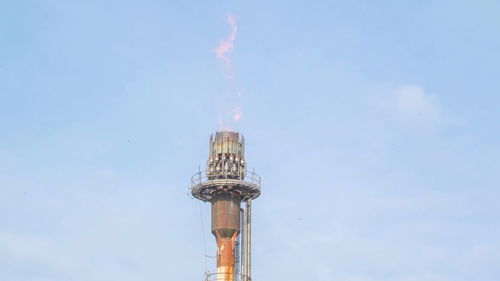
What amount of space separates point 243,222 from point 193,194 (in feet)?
21.2

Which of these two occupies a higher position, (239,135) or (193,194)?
(239,135)

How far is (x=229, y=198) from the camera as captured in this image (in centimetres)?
9644

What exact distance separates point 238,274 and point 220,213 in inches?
273

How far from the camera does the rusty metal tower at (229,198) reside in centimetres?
9506

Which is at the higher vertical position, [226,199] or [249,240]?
[226,199]

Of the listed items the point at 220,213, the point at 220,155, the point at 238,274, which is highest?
the point at 220,155

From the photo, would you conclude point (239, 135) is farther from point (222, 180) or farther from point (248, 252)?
point (248, 252)

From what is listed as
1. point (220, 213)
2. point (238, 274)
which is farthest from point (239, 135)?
point (238, 274)

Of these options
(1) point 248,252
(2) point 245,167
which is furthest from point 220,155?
(1) point 248,252

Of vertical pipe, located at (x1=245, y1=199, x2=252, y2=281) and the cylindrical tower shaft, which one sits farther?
vertical pipe, located at (x1=245, y1=199, x2=252, y2=281)

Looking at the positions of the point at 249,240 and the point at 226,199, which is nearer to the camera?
the point at 226,199

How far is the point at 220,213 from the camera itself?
314ft

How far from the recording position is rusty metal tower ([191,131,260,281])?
312ft

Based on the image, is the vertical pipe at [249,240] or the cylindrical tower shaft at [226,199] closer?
the cylindrical tower shaft at [226,199]
